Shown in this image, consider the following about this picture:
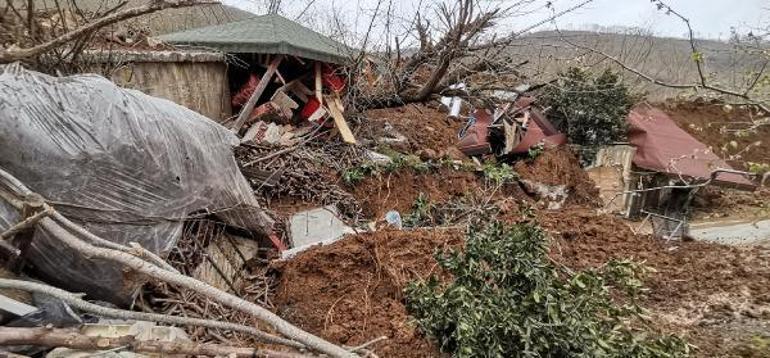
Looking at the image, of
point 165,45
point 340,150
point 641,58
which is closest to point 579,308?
point 340,150

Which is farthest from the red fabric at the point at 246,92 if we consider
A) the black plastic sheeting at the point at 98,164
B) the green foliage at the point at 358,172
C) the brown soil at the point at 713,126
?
the brown soil at the point at 713,126

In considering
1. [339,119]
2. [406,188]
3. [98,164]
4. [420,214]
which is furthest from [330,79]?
[98,164]

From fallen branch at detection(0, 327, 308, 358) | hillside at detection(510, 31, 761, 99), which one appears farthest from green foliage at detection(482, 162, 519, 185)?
fallen branch at detection(0, 327, 308, 358)

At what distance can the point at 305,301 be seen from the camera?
3.86 metres

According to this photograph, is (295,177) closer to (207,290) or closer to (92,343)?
(207,290)

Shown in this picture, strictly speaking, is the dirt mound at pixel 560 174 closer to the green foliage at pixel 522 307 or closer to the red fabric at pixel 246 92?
the red fabric at pixel 246 92

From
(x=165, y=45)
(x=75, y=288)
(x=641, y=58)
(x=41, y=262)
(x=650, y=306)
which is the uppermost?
(x=641, y=58)

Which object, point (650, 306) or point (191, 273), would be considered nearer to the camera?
point (191, 273)

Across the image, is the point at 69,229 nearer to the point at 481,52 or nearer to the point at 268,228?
the point at 268,228

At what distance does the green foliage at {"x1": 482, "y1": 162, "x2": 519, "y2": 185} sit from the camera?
7887mm

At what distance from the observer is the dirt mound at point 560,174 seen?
8.77 m

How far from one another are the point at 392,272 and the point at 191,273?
1444 mm

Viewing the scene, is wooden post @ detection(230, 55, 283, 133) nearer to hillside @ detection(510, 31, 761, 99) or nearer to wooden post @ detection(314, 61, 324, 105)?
wooden post @ detection(314, 61, 324, 105)

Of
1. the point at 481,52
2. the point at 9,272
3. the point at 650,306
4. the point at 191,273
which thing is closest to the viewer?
the point at 9,272
